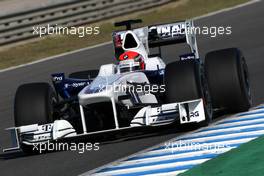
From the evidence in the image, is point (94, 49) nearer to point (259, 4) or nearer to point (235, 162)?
point (259, 4)

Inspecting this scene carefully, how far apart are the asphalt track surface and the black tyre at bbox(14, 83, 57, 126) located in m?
0.43

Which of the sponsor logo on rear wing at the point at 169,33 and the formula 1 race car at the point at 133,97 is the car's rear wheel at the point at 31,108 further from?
the sponsor logo on rear wing at the point at 169,33

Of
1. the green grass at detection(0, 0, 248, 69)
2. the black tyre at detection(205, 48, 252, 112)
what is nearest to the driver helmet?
the black tyre at detection(205, 48, 252, 112)

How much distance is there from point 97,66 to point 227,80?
25.3 feet

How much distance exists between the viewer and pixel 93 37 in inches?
863

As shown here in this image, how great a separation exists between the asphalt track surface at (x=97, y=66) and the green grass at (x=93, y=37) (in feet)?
3.17

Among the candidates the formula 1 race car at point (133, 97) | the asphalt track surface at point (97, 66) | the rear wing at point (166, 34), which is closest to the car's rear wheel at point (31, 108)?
the formula 1 race car at point (133, 97)

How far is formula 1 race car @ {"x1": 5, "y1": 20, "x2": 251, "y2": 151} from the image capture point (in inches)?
392

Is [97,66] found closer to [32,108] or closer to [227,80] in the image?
[227,80]

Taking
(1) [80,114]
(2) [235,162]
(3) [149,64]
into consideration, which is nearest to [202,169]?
(2) [235,162]

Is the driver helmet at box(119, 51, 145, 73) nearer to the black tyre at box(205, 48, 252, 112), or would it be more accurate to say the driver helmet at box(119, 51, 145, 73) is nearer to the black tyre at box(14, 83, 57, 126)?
the black tyre at box(205, 48, 252, 112)

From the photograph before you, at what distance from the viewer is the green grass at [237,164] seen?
740cm

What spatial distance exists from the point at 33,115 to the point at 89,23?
508 inches

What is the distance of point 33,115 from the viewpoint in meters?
10.2
